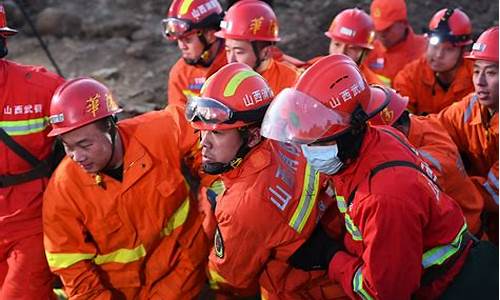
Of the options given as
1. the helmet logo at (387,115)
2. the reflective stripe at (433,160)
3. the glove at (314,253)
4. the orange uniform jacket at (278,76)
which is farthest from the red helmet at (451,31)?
the glove at (314,253)

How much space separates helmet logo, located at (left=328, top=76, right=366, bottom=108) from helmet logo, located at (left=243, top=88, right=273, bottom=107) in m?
0.61

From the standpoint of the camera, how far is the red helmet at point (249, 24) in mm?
5266

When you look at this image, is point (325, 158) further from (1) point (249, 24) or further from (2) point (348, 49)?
(2) point (348, 49)

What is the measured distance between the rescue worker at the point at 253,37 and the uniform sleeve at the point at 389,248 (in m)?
2.62

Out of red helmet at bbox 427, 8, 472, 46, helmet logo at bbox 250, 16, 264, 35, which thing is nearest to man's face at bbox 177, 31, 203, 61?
helmet logo at bbox 250, 16, 264, 35

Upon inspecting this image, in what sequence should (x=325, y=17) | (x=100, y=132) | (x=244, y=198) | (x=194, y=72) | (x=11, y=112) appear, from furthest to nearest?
(x=325, y=17), (x=194, y=72), (x=11, y=112), (x=100, y=132), (x=244, y=198)

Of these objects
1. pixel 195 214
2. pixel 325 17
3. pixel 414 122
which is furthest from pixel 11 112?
pixel 325 17

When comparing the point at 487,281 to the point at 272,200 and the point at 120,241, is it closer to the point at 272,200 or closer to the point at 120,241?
the point at 272,200

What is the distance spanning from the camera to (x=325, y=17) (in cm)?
1041

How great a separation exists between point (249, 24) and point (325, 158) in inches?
101

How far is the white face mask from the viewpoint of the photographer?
2.99 metres

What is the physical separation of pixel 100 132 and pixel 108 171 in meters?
0.25

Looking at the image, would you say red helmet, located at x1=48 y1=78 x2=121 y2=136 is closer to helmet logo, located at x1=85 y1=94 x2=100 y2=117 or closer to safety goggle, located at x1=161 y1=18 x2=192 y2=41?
helmet logo, located at x1=85 y1=94 x2=100 y2=117

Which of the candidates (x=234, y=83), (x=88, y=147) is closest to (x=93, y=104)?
(x=88, y=147)
